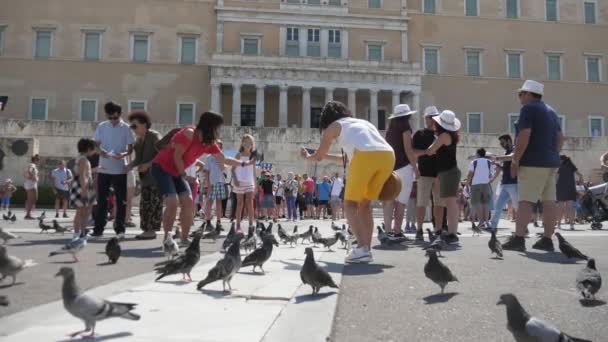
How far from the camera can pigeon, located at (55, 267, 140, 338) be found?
2.31 metres

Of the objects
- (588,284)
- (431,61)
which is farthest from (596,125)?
(588,284)

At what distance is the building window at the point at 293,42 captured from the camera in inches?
1599

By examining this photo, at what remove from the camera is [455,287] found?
3988mm

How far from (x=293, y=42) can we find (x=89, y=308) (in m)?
39.8

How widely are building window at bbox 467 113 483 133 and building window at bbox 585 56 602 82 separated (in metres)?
10.6

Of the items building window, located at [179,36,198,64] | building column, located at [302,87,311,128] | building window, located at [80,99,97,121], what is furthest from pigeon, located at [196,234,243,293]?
building window, located at [80,99,97,121]

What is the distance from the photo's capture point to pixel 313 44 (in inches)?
1602

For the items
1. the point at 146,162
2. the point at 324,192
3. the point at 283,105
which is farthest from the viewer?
the point at 283,105

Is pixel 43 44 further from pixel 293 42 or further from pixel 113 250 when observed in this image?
pixel 113 250

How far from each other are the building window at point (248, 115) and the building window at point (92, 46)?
1181 cm

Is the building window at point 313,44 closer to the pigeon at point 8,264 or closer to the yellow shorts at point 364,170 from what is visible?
the yellow shorts at point 364,170

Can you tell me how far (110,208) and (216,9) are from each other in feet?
94.9

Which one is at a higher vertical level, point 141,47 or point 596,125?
point 141,47

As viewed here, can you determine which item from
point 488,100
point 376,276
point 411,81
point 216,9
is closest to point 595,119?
point 488,100
